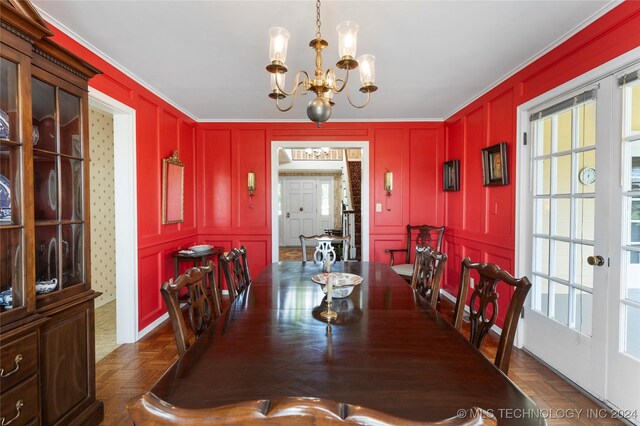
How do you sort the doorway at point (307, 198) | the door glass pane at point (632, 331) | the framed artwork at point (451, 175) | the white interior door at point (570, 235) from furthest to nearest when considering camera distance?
the doorway at point (307, 198), the framed artwork at point (451, 175), the white interior door at point (570, 235), the door glass pane at point (632, 331)

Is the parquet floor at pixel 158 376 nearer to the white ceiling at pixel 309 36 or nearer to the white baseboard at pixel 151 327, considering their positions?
the white baseboard at pixel 151 327

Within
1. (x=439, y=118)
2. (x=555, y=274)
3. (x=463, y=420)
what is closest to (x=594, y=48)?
(x=555, y=274)

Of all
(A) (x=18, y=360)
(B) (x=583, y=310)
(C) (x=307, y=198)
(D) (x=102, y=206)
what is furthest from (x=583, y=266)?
(C) (x=307, y=198)

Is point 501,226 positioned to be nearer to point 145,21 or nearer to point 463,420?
point 463,420

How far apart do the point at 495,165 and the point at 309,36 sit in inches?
87.2

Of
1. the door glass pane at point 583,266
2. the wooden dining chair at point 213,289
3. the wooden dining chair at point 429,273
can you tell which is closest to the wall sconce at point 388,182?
the wooden dining chair at point 429,273

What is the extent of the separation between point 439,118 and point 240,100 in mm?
2711

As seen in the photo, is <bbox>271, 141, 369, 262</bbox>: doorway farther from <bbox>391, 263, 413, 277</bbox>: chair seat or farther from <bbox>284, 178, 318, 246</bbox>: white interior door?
<bbox>391, 263, 413, 277</bbox>: chair seat

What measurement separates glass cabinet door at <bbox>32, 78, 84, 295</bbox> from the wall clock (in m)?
3.22

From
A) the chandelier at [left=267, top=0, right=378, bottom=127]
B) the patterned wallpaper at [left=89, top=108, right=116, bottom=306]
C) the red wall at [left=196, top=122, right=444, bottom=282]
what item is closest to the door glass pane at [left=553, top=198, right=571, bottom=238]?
the chandelier at [left=267, top=0, right=378, bottom=127]

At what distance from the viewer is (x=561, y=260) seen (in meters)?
2.41

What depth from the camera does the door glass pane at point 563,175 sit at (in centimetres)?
236

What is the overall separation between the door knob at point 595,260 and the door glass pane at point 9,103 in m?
3.28

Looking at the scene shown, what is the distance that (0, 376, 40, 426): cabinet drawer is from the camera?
1.29m
